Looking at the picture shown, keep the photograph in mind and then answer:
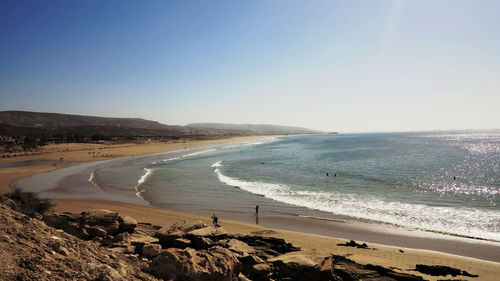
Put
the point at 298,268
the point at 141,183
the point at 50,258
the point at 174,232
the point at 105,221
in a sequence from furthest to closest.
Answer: the point at 141,183
the point at 105,221
the point at 174,232
the point at 298,268
the point at 50,258

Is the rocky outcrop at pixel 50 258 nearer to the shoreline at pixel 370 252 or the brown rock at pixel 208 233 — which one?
the brown rock at pixel 208 233

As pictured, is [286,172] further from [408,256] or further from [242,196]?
[408,256]

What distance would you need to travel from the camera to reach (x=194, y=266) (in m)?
7.08

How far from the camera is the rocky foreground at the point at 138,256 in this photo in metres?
5.79

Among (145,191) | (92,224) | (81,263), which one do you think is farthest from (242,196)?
(81,263)

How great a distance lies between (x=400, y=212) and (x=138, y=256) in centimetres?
1941

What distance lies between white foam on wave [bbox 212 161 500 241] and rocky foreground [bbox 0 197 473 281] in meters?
7.82

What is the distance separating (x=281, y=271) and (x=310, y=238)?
7.12 m

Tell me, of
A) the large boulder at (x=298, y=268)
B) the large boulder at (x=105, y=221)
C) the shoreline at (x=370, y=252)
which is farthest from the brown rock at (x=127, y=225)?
the large boulder at (x=298, y=268)

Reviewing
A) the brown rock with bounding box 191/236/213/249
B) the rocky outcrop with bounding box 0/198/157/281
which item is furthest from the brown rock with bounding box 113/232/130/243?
the brown rock with bounding box 191/236/213/249

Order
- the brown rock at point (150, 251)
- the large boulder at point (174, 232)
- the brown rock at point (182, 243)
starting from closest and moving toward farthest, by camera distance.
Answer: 1. the brown rock at point (150, 251)
2. the brown rock at point (182, 243)
3. the large boulder at point (174, 232)

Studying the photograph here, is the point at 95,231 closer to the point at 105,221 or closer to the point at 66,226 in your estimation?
the point at 105,221

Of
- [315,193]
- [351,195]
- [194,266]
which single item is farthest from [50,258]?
[351,195]

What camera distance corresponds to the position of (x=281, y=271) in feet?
28.0
